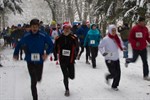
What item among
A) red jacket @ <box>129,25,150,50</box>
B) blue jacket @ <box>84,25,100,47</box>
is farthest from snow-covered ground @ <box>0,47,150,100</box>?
red jacket @ <box>129,25,150,50</box>

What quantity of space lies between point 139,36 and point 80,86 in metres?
2.43

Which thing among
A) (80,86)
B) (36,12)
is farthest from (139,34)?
(36,12)

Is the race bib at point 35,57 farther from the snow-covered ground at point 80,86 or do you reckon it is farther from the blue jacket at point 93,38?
the blue jacket at point 93,38

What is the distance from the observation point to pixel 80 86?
10094 mm

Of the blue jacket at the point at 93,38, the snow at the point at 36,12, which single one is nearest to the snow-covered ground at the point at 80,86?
the blue jacket at the point at 93,38

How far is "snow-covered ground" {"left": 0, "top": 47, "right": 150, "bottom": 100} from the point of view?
8.81 metres

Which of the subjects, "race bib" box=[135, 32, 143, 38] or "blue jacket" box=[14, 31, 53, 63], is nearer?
"blue jacket" box=[14, 31, 53, 63]

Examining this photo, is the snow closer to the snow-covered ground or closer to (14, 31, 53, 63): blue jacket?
the snow-covered ground

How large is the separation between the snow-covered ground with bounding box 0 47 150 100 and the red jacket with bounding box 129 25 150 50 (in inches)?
42.8

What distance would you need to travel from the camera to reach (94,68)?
1359cm

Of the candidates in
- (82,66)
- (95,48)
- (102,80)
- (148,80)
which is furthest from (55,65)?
(148,80)

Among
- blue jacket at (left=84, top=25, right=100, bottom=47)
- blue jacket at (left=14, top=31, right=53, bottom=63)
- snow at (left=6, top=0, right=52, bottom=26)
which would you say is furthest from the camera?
snow at (left=6, top=0, right=52, bottom=26)

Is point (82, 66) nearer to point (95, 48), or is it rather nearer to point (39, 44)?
point (95, 48)

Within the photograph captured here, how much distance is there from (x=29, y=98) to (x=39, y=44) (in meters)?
1.68
